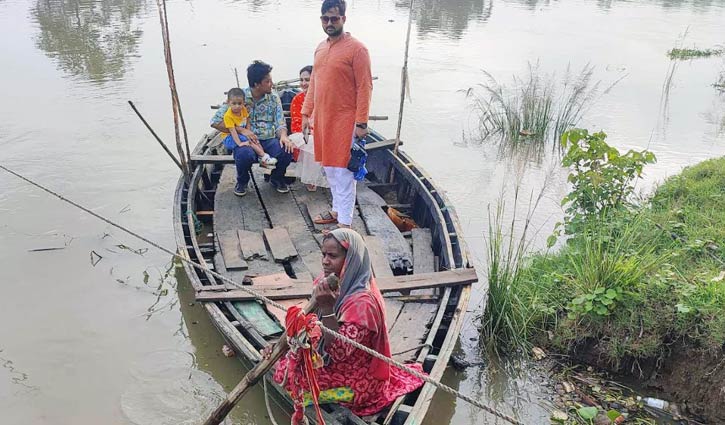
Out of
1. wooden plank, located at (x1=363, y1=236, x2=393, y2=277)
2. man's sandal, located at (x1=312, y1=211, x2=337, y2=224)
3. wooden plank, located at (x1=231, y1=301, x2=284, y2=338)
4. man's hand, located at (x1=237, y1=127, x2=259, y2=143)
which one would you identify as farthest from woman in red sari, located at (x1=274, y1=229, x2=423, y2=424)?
man's hand, located at (x1=237, y1=127, x2=259, y2=143)

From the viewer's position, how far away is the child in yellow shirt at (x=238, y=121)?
16.9 feet

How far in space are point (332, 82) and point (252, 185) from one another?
77.5 inches

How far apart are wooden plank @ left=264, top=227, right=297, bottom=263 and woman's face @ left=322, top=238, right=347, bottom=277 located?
6.13 feet

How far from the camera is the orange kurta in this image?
398 cm

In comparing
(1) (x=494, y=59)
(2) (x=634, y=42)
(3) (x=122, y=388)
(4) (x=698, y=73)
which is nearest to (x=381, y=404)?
(3) (x=122, y=388)

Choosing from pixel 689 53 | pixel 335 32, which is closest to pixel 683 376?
pixel 335 32

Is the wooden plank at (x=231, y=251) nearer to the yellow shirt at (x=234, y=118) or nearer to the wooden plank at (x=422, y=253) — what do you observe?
the yellow shirt at (x=234, y=118)

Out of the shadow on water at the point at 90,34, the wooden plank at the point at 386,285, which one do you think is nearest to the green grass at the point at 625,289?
the wooden plank at the point at 386,285

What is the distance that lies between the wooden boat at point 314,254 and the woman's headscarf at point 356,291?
22.9 inches

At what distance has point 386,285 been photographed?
3.85 metres

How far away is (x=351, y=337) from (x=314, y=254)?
205 centimetres

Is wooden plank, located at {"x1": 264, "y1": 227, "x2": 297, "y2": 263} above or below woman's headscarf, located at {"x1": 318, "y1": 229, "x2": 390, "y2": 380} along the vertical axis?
below

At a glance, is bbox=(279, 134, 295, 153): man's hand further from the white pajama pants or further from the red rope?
the red rope

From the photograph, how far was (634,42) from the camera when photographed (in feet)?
52.0
